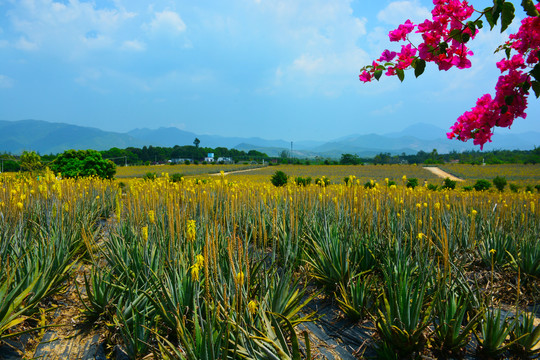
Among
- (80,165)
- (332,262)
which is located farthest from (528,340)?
(80,165)

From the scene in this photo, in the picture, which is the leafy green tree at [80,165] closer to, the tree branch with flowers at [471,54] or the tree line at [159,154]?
the tree branch with flowers at [471,54]

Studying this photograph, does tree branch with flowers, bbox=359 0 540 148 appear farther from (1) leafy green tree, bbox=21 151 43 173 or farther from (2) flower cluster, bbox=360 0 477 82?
(1) leafy green tree, bbox=21 151 43 173

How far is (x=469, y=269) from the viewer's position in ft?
14.7

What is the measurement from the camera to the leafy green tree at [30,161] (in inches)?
485

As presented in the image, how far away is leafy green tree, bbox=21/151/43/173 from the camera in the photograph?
485 inches

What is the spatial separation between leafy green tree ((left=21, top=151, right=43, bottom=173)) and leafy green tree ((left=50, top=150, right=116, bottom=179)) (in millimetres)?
4504

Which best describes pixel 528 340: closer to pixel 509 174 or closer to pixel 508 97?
pixel 508 97

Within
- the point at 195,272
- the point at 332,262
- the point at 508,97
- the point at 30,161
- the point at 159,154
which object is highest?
the point at 159,154

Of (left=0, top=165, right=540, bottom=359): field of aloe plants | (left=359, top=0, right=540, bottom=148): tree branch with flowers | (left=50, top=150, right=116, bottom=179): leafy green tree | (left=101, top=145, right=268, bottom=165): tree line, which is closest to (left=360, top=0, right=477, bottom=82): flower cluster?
(left=359, top=0, right=540, bottom=148): tree branch with flowers

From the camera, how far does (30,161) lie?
12.6 m

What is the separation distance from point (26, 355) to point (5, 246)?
1.48 m

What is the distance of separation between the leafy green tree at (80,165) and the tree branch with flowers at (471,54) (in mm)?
18483

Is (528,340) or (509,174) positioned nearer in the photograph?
(528,340)

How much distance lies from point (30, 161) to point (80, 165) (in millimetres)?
5080
